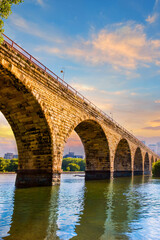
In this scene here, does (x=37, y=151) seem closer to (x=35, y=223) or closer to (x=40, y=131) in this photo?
(x=40, y=131)

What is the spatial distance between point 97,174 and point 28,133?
1724 cm

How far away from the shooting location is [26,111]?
16.3 m

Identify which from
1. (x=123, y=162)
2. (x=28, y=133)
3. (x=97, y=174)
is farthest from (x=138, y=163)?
(x=28, y=133)

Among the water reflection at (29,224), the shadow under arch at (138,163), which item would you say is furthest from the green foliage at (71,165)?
the water reflection at (29,224)

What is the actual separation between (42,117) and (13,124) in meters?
3.69

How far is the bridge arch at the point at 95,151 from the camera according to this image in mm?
29656

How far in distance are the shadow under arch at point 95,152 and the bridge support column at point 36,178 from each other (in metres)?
12.5

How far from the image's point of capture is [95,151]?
104ft

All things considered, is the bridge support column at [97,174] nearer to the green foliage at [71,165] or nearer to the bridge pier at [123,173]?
the bridge pier at [123,173]

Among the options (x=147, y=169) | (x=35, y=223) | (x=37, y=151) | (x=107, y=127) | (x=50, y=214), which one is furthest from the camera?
(x=147, y=169)

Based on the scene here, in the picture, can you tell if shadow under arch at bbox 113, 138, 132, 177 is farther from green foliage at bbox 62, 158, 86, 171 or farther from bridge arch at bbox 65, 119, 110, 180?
green foliage at bbox 62, 158, 86, 171

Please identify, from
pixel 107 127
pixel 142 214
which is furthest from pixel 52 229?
pixel 107 127

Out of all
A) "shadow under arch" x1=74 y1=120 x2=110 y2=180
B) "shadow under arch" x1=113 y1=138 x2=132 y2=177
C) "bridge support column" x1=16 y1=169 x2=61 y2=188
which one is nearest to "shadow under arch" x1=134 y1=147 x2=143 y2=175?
"shadow under arch" x1=113 y1=138 x2=132 y2=177

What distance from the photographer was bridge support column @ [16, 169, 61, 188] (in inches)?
646
